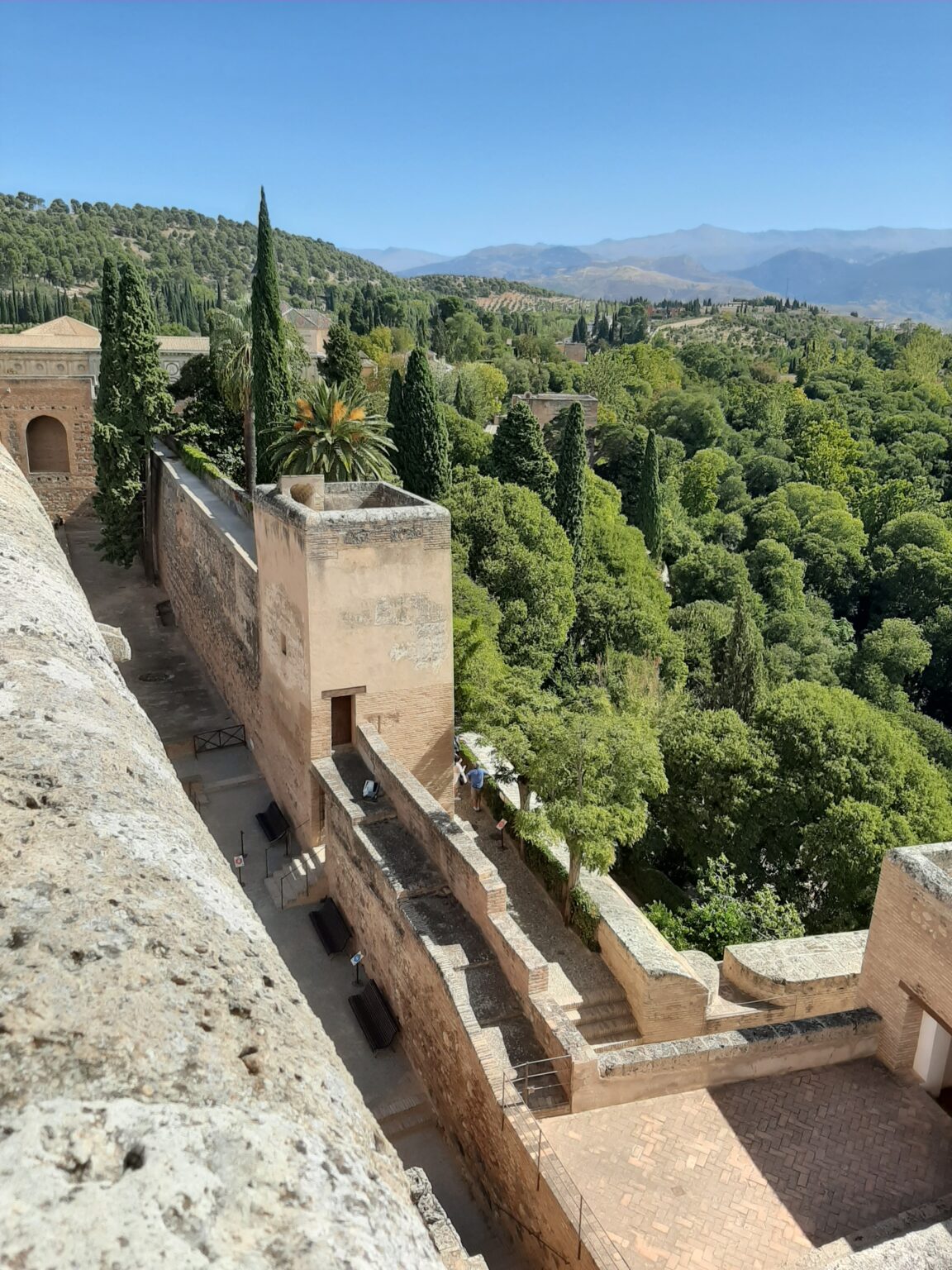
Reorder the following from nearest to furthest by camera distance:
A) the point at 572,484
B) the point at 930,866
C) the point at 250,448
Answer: the point at 930,866 < the point at 250,448 < the point at 572,484

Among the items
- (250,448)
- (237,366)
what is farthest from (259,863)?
(237,366)

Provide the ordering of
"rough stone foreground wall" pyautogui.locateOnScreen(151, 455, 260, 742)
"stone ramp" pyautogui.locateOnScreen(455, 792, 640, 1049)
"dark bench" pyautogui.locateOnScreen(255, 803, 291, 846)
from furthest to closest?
"rough stone foreground wall" pyautogui.locateOnScreen(151, 455, 260, 742), "dark bench" pyautogui.locateOnScreen(255, 803, 291, 846), "stone ramp" pyautogui.locateOnScreen(455, 792, 640, 1049)

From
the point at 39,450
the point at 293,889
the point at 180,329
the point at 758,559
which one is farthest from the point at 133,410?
the point at 180,329

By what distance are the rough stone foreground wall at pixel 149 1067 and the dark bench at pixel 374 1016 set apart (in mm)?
6085

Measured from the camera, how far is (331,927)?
35.6ft

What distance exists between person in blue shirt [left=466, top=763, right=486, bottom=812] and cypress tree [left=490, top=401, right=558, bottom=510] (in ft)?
50.2

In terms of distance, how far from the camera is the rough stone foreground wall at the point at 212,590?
14.3m

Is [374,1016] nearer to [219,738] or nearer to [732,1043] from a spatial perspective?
[732,1043]

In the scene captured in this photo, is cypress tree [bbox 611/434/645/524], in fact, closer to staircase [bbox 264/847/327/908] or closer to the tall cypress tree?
the tall cypress tree

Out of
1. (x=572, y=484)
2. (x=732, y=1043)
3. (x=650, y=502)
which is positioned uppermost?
(x=572, y=484)

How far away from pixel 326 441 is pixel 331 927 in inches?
485

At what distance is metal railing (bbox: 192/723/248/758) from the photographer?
49.1ft

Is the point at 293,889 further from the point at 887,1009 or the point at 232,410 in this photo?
the point at 232,410

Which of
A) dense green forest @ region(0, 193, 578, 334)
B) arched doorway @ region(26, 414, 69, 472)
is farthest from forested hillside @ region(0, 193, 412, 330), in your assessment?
arched doorway @ region(26, 414, 69, 472)
